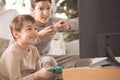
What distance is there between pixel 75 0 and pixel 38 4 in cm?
28

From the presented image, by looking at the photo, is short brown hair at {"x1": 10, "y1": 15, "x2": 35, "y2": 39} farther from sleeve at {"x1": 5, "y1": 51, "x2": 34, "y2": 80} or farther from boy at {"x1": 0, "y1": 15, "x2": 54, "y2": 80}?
sleeve at {"x1": 5, "y1": 51, "x2": 34, "y2": 80}

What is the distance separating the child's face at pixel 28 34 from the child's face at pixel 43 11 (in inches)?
3.3

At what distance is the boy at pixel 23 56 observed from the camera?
1812mm

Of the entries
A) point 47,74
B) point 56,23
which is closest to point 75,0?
point 56,23

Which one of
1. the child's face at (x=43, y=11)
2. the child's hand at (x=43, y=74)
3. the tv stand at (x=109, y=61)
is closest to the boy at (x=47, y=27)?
the child's face at (x=43, y=11)

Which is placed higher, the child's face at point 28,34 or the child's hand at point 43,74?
the child's face at point 28,34

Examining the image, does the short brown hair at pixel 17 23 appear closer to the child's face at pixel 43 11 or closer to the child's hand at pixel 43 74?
the child's face at pixel 43 11

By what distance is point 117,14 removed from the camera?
1553mm

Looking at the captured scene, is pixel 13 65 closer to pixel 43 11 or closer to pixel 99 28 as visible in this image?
pixel 43 11

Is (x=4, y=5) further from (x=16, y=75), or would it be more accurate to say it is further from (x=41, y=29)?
(x=16, y=75)

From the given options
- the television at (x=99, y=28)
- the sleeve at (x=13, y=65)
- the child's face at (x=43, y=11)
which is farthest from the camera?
the child's face at (x=43, y=11)

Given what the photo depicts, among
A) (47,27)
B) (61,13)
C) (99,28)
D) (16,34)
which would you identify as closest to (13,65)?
(16,34)

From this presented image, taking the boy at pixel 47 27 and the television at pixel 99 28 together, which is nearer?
the television at pixel 99 28

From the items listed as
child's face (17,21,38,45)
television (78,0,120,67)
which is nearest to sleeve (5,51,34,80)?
child's face (17,21,38,45)
